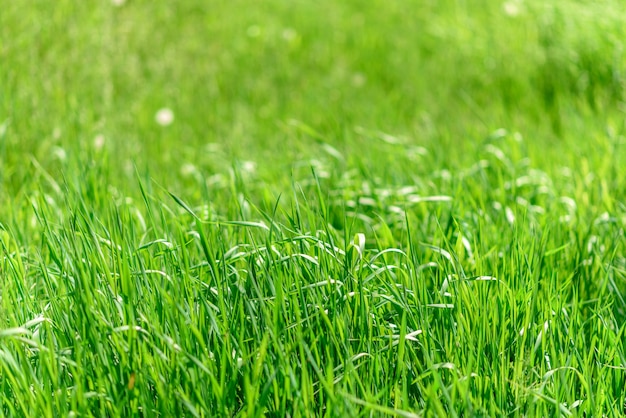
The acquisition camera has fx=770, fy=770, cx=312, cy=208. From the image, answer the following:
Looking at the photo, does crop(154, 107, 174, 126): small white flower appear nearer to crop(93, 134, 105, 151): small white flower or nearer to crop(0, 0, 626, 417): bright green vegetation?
crop(0, 0, 626, 417): bright green vegetation

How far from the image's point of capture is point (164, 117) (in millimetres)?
4164

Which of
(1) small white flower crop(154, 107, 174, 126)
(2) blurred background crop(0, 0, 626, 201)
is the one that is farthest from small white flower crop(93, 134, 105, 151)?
(1) small white flower crop(154, 107, 174, 126)

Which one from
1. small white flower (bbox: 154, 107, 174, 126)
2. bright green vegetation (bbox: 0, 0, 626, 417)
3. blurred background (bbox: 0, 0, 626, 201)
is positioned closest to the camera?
bright green vegetation (bbox: 0, 0, 626, 417)

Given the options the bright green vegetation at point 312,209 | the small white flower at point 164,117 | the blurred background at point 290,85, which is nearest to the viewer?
the bright green vegetation at point 312,209

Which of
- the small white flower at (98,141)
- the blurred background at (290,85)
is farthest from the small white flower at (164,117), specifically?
the small white flower at (98,141)

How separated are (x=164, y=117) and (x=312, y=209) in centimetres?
206

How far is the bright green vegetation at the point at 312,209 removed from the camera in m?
1.62

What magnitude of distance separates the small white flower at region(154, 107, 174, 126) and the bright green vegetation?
0.12ft

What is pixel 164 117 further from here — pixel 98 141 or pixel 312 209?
pixel 312 209

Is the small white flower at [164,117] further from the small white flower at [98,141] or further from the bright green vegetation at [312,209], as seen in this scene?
the small white flower at [98,141]

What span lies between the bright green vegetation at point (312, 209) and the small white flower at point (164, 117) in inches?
1.5

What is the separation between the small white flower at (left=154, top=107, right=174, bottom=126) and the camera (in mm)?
4133

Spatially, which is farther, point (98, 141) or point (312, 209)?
point (98, 141)

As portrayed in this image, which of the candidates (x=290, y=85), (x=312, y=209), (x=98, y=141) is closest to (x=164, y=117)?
(x=98, y=141)
